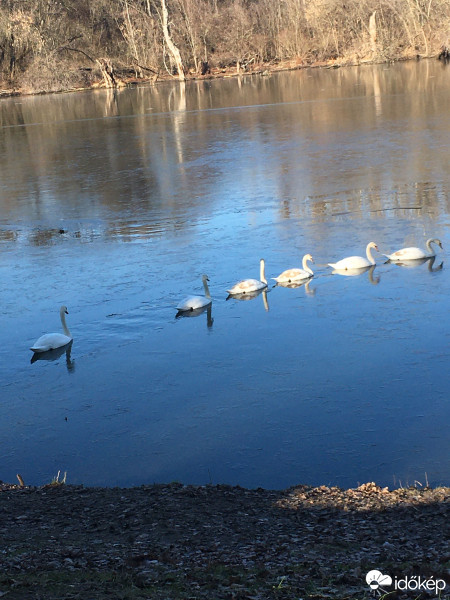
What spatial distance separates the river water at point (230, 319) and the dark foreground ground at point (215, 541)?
596 millimetres

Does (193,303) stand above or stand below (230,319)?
above

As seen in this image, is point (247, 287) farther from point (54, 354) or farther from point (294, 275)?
point (54, 354)

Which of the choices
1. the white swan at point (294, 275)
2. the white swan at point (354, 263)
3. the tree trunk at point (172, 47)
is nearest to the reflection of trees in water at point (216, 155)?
the white swan at point (354, 263)

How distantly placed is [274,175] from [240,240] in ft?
16.5

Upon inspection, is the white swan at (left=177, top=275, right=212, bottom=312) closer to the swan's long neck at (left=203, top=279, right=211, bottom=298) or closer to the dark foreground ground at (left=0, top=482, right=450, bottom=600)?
the swan's long neck at (left=203, top=279, right=211, bottom=298)

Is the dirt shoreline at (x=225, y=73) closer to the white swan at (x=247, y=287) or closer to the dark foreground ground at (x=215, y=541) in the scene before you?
the white swan at (x=247, y=287)

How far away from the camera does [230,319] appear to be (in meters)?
9.58

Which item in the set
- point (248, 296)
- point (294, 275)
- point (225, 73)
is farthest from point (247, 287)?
point (225, 73)

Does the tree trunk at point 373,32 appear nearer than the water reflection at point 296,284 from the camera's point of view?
No

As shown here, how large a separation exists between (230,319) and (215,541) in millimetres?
4947

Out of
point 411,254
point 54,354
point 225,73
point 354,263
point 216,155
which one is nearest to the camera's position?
point 54,354

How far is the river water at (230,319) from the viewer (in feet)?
21.8

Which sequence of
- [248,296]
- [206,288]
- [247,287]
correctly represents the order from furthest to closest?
[248,296] < [247,287] < [206,288]

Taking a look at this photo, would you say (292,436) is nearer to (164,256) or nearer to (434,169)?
(164,256)
